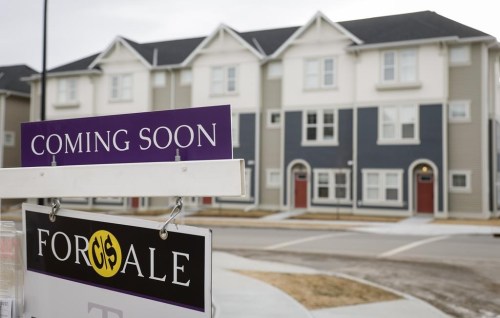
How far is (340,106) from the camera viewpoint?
1021 inches

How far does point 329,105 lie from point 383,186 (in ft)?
15.2

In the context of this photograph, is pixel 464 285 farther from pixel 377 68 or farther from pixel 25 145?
pixel 377 68

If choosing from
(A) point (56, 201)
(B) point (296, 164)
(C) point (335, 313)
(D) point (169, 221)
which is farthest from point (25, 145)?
(B) point (296, 164)

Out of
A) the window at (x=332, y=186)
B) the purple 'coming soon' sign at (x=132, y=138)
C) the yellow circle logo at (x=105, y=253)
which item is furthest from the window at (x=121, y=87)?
the yellow circle logo at (x=105, y=253)

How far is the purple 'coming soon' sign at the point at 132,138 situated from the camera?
132 centimetres

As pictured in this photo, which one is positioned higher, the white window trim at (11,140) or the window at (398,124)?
the window at (398,124)

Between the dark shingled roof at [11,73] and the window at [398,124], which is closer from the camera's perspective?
the dark shingled roof at [11,73]

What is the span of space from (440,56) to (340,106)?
501 cm

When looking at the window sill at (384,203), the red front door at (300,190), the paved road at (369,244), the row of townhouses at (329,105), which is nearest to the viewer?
the paved road at (369,244)

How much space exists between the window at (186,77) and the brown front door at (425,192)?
1264cm

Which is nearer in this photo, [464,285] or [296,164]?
[464,285]

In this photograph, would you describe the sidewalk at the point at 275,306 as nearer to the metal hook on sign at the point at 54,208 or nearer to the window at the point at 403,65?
the metal hook on sign at the point at 54,208

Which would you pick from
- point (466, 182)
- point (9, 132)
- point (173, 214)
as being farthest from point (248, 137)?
point (173, 214)

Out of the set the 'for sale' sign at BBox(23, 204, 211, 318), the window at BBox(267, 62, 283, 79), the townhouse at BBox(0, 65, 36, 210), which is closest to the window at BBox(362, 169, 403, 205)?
the window at BBox(267, 62, 283, 79)
